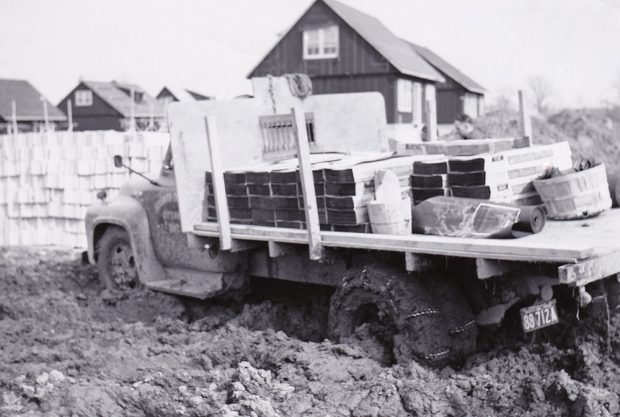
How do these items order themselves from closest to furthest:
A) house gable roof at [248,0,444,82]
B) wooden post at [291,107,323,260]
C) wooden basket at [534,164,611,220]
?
wooden post at [291,107,323,260] → wooden basket at [534,164,611,220] → house gable roof at [248,0,444,82]

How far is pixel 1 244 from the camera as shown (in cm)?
1427

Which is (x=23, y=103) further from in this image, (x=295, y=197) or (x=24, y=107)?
(x=295, y=197)

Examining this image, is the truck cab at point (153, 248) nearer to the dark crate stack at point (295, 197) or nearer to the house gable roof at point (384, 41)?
the dark crate stack at point (295, 197)

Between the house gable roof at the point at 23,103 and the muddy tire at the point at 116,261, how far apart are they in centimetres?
3750

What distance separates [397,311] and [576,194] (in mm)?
1789

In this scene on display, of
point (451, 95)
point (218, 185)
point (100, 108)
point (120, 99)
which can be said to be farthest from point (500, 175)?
point (120, 99)

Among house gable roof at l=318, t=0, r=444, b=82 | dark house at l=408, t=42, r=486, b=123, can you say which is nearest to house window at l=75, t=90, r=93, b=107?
house gable roof at l=318, t=0, r=444, b=82

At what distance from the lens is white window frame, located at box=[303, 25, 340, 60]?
1218 inches

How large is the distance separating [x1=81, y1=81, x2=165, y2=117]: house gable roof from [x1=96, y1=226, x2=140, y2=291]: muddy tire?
41.4 metres

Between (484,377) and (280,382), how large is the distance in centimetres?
134

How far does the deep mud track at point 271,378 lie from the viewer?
4750 millimetres

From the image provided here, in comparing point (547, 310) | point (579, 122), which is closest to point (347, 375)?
point (547, 310)

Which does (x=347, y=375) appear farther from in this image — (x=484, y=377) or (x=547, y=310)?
(x=547, y=310)

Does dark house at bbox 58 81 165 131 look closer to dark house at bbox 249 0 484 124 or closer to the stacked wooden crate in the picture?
dark house at bbox 249 0 484 124
